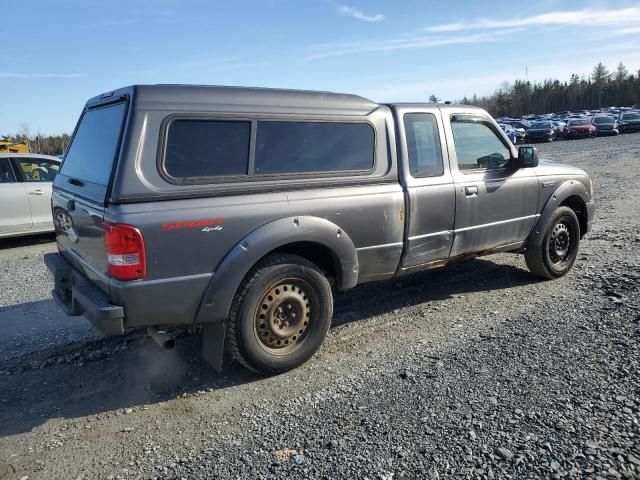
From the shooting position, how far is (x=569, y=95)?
88625 mm

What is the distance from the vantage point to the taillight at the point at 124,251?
321cm

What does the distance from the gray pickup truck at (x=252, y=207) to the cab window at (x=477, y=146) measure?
Answer: 0.02 m

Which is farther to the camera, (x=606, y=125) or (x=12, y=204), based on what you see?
(x=606, y=125)

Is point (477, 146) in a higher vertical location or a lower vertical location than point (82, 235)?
higher

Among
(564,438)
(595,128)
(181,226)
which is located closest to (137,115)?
(181,226)

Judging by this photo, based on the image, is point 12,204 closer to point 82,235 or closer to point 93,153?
point 93,153

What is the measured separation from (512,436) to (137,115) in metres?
3.10

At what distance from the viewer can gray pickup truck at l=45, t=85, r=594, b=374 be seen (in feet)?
11.0

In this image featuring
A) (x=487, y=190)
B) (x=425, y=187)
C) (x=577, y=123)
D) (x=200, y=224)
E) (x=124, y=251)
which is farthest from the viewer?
(x=577, y=123)

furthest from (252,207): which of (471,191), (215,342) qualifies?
(471,191)

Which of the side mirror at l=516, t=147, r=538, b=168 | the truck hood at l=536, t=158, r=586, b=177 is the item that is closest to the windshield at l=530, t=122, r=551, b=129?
the truck hood at l=536, t=158, r=586, b=177

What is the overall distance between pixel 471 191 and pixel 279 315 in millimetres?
2373

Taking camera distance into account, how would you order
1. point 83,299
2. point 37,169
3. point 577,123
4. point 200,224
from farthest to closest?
1. point 577,123
2. point 37,169
3. point 83,299
4. point 200,224

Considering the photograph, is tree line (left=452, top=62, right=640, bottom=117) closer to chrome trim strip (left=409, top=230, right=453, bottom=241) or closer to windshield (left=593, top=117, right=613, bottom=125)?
windshield (left=593, top=117, right=613, bottom=125)
